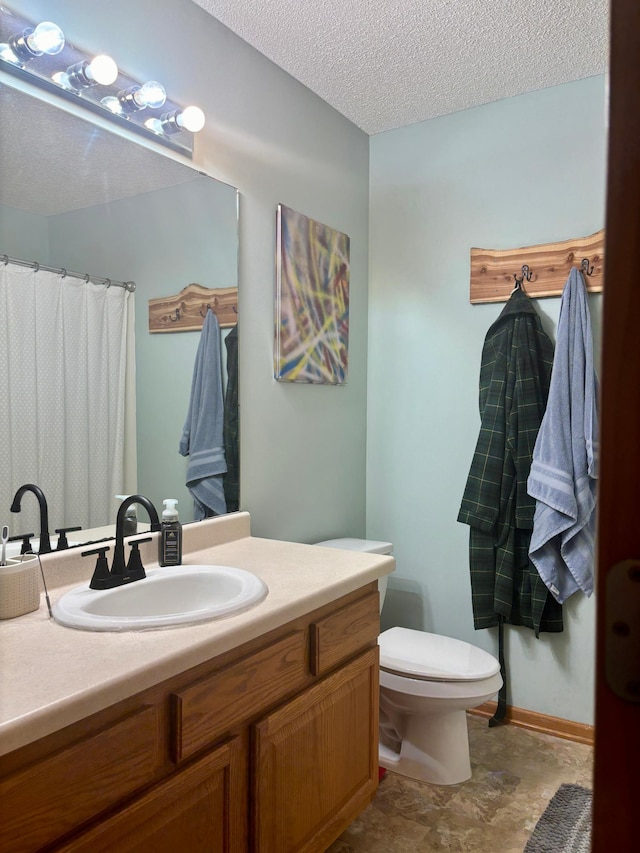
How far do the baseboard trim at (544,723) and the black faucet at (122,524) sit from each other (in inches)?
66.3

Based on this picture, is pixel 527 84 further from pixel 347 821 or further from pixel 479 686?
pixel 347 821

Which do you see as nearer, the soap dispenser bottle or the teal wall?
the soap dispenser bottle

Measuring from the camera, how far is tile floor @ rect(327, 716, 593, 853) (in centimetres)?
185

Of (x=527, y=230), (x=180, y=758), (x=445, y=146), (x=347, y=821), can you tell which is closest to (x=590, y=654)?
(x=347, y=821)

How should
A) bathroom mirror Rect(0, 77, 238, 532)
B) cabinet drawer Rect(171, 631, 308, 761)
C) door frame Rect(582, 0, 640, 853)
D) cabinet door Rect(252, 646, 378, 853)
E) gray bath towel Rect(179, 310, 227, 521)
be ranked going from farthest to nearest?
gray bath towel Rect(179, 310, 227, 521), bathroom mirror Rect(0, 77, 238, 532), cabinet door Rect(252, 646, 378, 853), cabinet drawer Rect(171, 631, 308, 761), door frame Rect(582, 0, 640, 853)

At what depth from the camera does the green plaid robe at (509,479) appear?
2439 millimetres

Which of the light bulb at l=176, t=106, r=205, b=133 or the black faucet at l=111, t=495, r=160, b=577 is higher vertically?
the light bulb at l=176, t=106, r=205, b=133

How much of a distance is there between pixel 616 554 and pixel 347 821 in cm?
163

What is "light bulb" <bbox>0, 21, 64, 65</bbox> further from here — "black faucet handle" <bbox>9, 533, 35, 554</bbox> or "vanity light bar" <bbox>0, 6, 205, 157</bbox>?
"black faucet handle" <bbox>9, 533, 35, 554</bbox>

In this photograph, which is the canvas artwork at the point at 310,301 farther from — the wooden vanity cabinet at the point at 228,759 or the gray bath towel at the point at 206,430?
the wooden vanity cabinet at the point at 228,759

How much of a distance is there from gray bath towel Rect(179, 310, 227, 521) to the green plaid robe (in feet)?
3.50

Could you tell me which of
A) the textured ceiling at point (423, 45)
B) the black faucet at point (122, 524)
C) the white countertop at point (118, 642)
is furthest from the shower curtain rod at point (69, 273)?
the textured ceiling at point (423, 45)

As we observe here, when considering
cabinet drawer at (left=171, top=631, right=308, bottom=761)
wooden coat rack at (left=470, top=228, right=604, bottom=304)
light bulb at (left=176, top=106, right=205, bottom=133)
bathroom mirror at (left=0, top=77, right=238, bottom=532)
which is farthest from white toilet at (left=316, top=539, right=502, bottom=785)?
light bulb at (left=176, top=106, right=205, bottom=133)

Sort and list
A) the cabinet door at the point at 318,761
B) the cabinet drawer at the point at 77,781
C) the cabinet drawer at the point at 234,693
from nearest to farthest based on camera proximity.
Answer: the cabinet drawer at the point at 77,781, the cabinet drawer at the point at 234,693, the cabinet door at the point at 318,761
